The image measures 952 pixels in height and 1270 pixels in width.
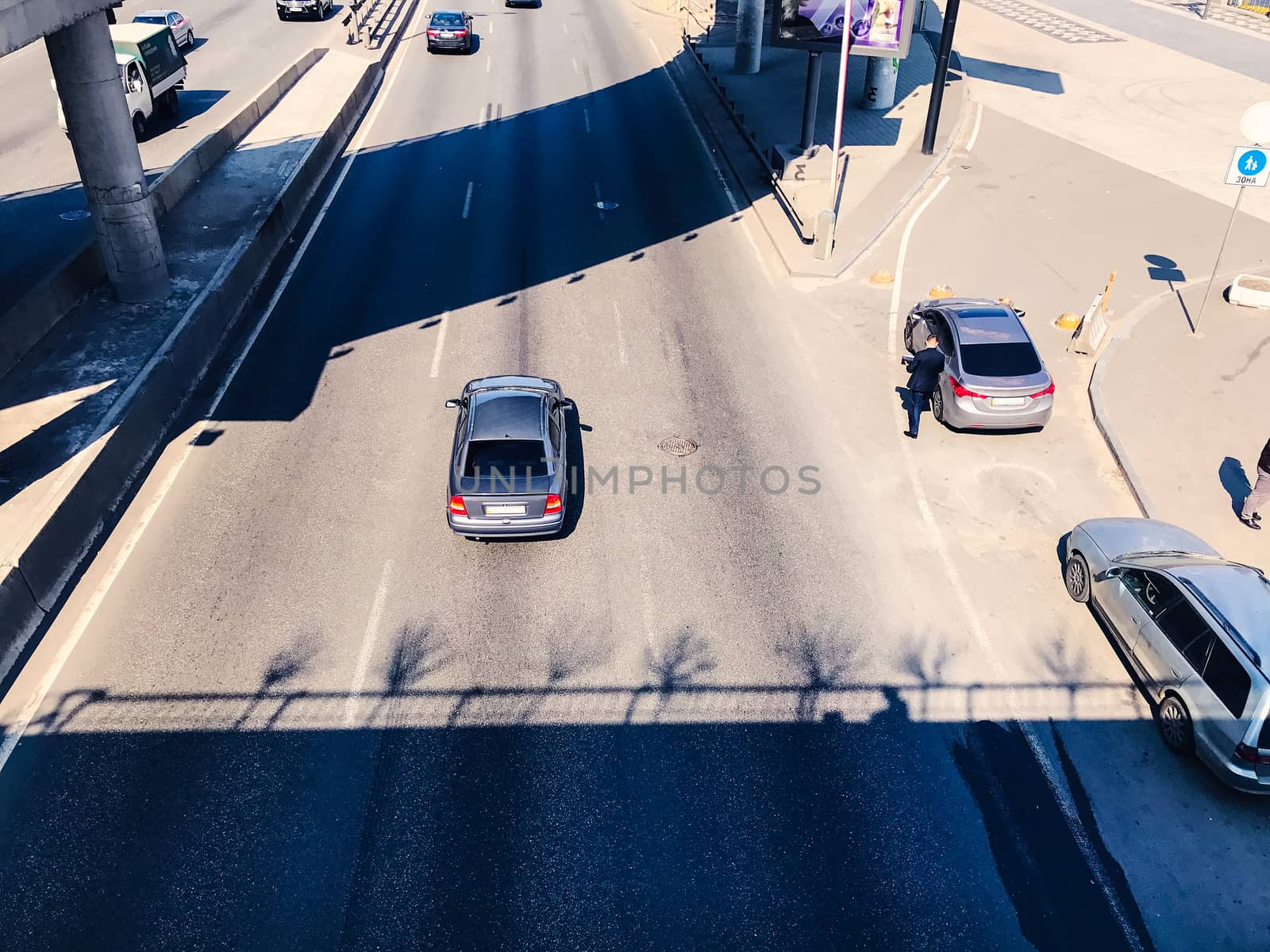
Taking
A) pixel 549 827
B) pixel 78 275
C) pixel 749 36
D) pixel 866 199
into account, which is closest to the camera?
pixel 549 827

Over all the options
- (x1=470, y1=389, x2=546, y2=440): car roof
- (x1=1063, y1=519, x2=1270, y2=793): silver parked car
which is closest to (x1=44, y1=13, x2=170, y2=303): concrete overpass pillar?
(x1=470, y1=389, x2=546, y2=440): car roof

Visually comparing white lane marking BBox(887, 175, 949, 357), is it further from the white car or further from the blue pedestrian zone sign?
the white car

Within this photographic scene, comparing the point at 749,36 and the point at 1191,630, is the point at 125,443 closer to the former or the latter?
the point at 1191,630

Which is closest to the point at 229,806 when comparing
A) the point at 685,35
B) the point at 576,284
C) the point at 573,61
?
the point at 576,284

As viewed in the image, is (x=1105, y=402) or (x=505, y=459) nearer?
(x=505, y=459)

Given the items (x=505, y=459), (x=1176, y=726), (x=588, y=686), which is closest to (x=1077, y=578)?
(x=1176, y=726)

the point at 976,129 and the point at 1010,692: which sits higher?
the point at 976,129
